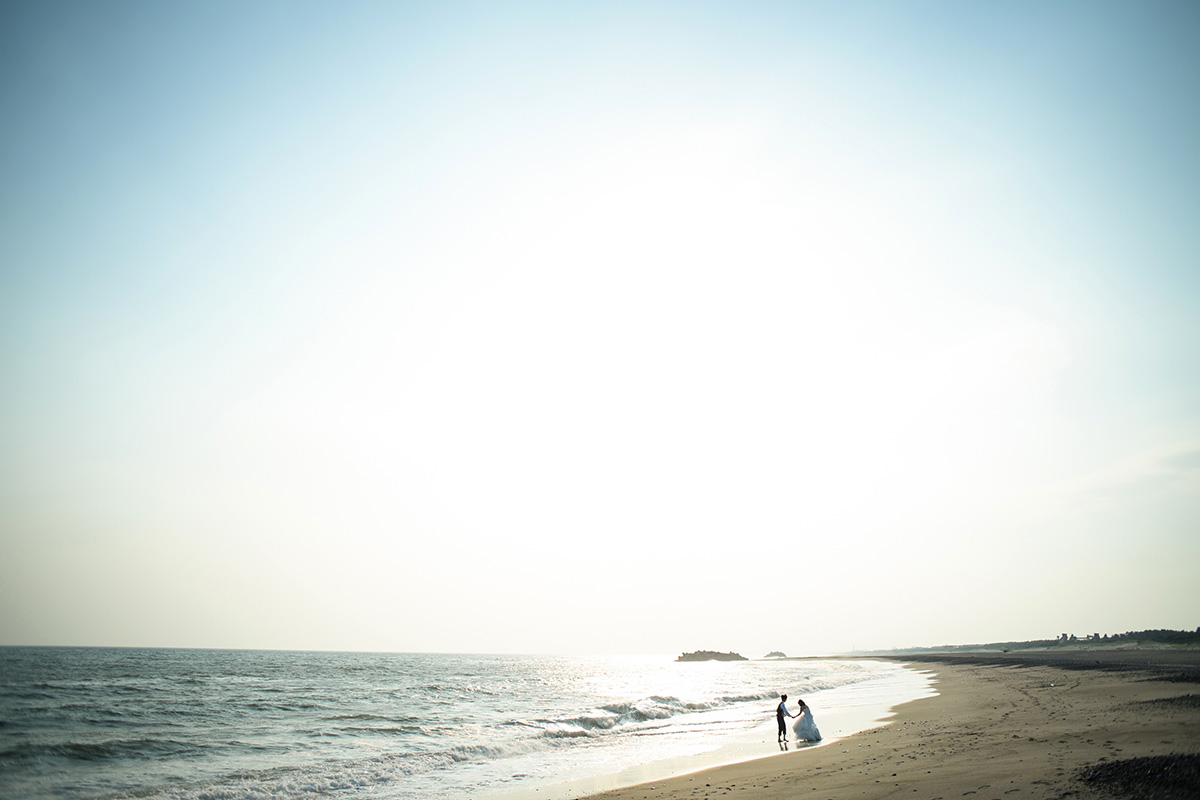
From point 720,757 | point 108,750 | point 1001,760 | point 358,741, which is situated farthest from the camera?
point 358,741

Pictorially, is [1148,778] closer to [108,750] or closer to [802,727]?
[802,727]

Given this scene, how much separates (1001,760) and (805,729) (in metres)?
9.96

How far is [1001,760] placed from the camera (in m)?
13.5

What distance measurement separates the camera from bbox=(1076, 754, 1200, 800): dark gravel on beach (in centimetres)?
916

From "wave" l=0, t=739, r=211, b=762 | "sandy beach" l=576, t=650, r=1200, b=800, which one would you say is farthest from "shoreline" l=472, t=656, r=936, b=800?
"wave" l=0, t=739, r=211, b=762

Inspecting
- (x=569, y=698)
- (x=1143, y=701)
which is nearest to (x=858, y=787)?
(x=1143, y=701)

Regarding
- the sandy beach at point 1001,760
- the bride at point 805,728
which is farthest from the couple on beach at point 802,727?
the sandy beach at point 1001,760

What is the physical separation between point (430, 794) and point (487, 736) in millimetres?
12004

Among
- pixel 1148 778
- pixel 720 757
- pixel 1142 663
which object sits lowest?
pixel 1142 663

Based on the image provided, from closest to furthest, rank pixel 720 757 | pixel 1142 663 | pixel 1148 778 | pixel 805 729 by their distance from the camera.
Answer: pixel 1148 778, pixel 720 757, pixel 805 729, pixel 1142 663

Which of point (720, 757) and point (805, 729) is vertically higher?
point (805, 729)

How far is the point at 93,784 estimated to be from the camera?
19.0m

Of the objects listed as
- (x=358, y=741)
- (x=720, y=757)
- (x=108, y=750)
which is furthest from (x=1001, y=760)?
(x=108, y=750)

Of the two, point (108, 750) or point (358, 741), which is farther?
point (358, 741)
